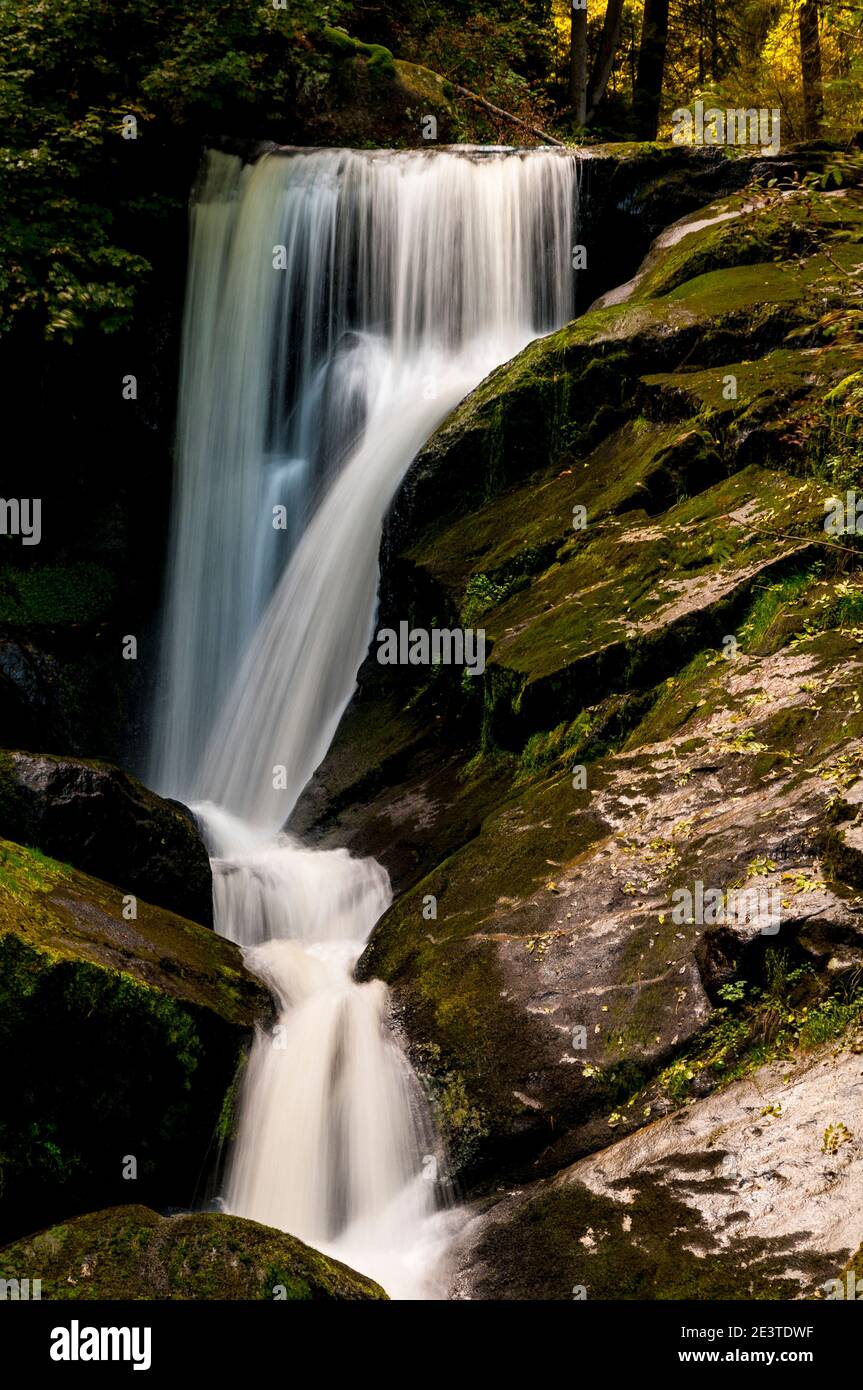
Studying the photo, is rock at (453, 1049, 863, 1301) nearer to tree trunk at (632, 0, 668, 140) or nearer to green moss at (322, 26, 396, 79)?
green moss at (322, 26, 396, 79)

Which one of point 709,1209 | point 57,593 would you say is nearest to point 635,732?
point 709,1209

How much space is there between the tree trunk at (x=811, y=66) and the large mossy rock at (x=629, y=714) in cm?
563

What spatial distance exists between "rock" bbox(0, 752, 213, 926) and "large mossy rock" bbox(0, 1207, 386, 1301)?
2.91 metres

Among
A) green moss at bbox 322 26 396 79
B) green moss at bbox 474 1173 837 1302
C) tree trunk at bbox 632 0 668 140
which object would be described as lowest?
green moss at bbox 474 1173 837 1302

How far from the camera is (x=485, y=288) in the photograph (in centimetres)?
1231

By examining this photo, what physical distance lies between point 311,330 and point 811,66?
31.4 ft

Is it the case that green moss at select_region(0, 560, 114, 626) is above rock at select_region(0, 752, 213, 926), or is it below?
above

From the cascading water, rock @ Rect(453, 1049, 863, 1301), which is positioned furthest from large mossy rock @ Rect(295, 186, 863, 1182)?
the cascading water

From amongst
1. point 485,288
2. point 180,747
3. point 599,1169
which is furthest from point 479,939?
point 485,288

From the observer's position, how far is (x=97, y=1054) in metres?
5.19

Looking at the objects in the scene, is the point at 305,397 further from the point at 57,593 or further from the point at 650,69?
the point at 650,69

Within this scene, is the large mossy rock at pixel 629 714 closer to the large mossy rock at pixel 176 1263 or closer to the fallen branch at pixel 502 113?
the large mossy rock at pixel 176 1263

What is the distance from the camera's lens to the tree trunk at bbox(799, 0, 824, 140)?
14430mm

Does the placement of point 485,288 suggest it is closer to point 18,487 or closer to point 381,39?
point 18,487
